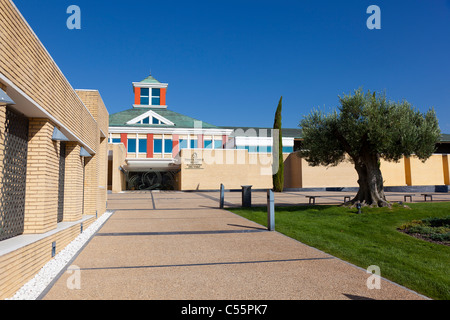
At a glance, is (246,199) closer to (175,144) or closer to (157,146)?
(175,144)

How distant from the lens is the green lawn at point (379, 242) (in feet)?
17.7

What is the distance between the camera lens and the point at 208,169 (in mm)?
34469

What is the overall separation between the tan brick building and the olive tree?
1113 centimetres

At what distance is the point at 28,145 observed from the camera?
6.09m

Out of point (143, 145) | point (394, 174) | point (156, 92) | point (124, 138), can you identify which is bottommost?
point (394, 174)

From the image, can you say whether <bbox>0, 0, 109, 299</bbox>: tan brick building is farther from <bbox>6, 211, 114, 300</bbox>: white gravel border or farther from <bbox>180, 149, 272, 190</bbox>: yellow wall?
<bbox>180, 149, 272, 190</bbox>: yellow wall

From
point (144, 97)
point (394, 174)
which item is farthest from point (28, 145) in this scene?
point (144, 97)

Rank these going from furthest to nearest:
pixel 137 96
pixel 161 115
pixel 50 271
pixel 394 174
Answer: pixel 137 96 → pixel 161 115 → pixel 394 174 → pixel 50 271

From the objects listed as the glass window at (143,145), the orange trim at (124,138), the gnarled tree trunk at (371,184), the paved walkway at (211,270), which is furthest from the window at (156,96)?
the paved walkway at (211,270)

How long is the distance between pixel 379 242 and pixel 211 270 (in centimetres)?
513

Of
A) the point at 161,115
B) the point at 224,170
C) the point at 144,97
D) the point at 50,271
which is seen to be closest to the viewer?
the point at 50,271

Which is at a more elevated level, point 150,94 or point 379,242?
point 150,94

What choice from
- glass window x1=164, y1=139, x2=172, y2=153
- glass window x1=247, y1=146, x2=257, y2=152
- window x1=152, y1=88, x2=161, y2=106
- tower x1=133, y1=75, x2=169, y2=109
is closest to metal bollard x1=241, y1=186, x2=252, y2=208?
glass window x1=247, y1=146, x2=257, y2=152
